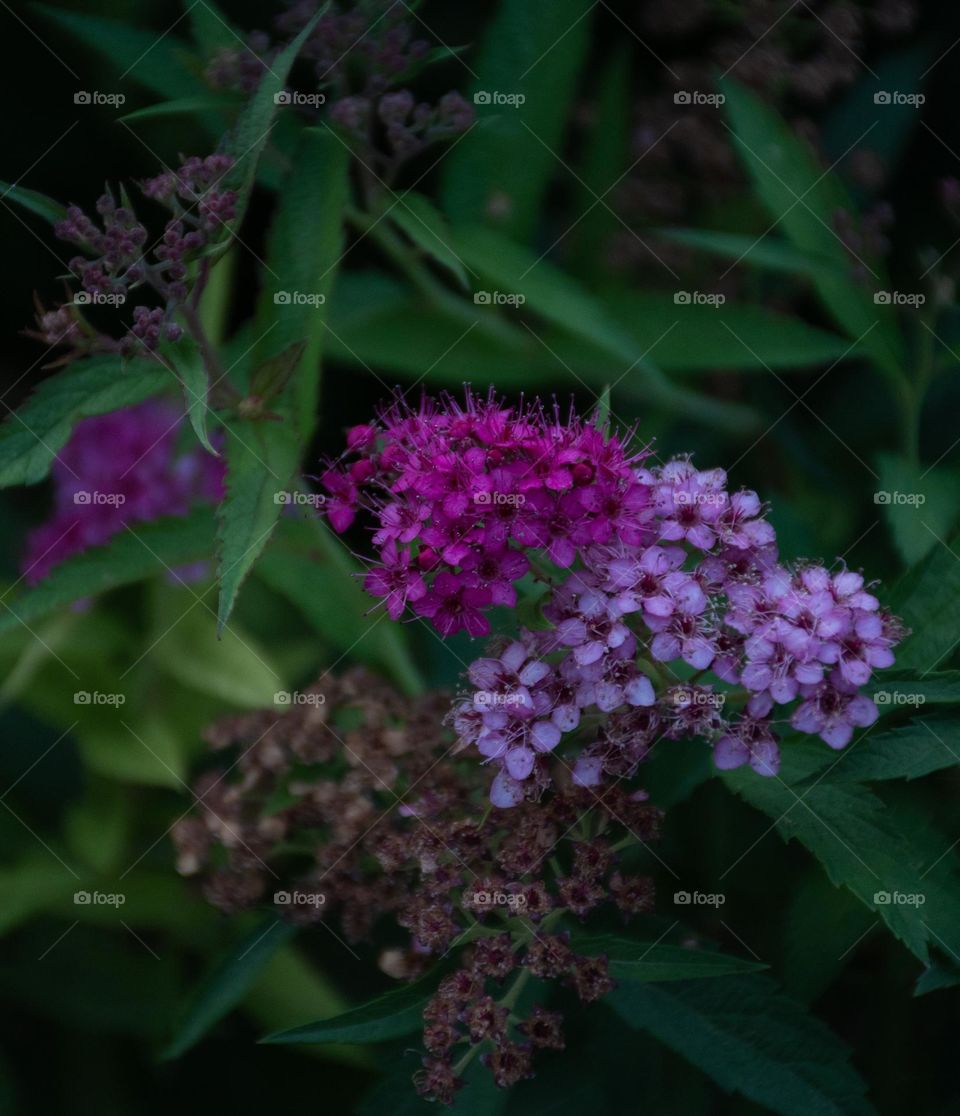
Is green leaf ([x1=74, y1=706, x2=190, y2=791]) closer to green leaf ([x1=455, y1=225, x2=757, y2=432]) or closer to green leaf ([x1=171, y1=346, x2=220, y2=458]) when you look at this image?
green leaf ([x1=171, y1=346, x2=220, y2=458])

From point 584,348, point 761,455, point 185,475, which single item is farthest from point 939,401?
point 185,475

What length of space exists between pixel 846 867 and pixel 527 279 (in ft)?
3.86

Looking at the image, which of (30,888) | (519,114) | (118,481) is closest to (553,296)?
(519,114)

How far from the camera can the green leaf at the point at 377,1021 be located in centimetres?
149

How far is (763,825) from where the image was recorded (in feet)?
6.91

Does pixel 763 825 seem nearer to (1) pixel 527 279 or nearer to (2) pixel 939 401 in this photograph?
(2) pixel 939 401

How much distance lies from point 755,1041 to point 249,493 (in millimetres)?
977

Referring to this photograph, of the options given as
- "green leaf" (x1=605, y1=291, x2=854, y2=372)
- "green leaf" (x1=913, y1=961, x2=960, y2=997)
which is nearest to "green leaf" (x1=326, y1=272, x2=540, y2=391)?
"green leaf" (x1=605, y1=291, x2=854, y2=372)

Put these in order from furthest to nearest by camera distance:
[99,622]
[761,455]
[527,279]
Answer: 1. [761,455]
2. [99,622]
3. [527,279]

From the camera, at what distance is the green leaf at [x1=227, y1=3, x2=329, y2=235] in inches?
62.3

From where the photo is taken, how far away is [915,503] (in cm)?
205

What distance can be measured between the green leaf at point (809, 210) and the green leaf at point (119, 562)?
1.12 metres

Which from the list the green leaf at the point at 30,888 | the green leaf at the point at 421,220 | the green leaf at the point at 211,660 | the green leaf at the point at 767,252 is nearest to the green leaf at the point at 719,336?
the green leaf at the point at 767,252

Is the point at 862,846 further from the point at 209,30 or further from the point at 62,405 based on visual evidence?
the point at 209,30
